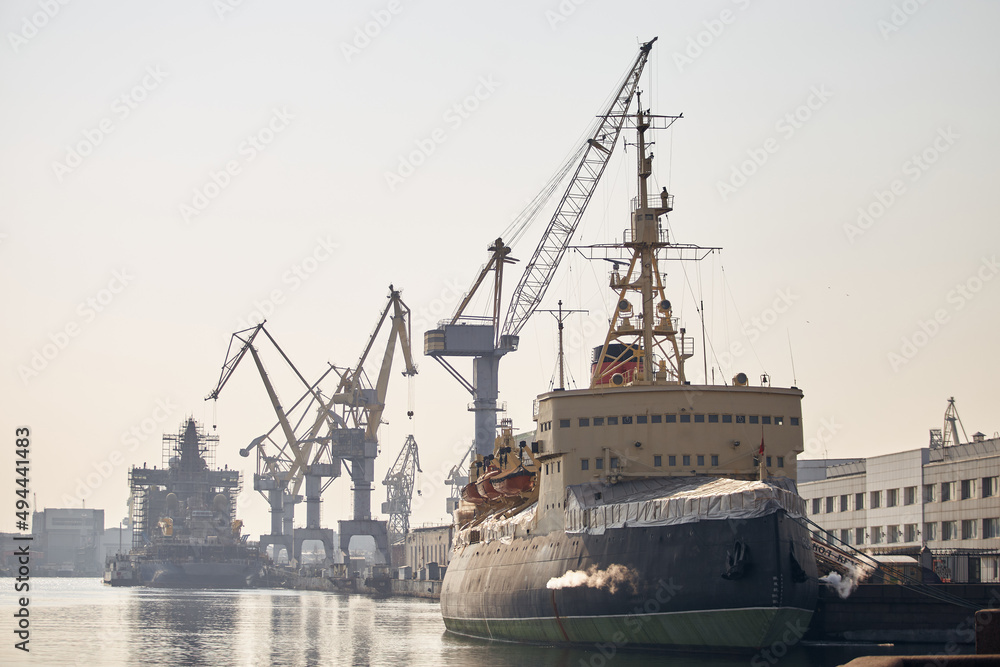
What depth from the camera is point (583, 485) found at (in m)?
49.0

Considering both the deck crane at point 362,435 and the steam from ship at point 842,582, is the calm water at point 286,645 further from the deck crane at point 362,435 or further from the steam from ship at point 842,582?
the deck crane at point 362,435

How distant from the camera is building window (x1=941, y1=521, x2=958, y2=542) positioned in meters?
71.0

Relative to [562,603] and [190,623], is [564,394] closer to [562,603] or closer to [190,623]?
[562,603]

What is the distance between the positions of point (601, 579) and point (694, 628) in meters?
4.29

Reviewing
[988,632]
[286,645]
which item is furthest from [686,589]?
[286,645]

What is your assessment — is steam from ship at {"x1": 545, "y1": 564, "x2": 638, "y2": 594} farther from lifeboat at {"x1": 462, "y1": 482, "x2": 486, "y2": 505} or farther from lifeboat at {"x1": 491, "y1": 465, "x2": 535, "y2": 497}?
lifeboat at {"x1": 462, "y1": 482, "x2": 486, "y2": 505}

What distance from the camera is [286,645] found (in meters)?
61.8

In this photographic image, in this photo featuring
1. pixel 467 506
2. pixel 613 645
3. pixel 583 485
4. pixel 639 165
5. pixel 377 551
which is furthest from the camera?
pixel 377 551

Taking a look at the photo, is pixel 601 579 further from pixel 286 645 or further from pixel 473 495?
pixel 473 495

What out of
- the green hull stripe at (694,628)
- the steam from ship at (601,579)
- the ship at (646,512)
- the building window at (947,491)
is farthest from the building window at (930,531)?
the steam from ship at (601,579)

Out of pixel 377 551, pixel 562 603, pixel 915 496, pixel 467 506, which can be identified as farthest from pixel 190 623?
pixel 377 551

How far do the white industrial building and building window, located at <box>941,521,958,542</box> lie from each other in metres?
0.06

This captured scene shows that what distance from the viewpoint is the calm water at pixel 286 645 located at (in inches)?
1818

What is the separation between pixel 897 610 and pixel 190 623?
51613mm
